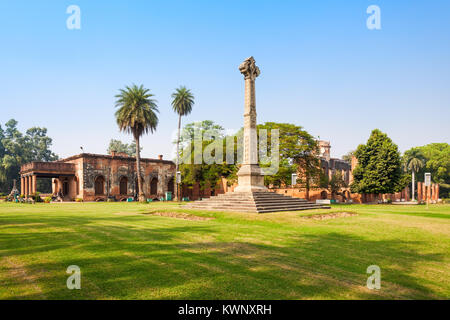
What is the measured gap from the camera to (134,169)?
46875 millimetres

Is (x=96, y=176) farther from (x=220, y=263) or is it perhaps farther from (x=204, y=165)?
(x=220, y=263)

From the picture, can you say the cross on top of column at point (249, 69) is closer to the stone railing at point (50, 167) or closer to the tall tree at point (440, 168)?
the stone railing at point (50, 167)

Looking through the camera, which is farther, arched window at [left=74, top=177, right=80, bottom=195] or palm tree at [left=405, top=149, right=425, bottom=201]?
palm tree at [left=405, top=149, right=425, bottom=201]

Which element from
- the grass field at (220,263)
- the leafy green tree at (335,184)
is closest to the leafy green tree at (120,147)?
the leafy green tree at (335,184)

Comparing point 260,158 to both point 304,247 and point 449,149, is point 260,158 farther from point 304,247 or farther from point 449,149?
point 449,149

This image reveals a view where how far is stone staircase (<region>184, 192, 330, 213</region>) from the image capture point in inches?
683

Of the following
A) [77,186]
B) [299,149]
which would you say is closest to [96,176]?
[77,186]

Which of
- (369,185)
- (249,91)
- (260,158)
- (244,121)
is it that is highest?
(249,91)

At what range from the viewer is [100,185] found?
142 feet

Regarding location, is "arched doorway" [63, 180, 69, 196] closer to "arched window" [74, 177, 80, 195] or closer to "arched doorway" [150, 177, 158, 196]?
"arched window" [74, 177, 80, 195]

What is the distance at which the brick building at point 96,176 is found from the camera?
41438mm

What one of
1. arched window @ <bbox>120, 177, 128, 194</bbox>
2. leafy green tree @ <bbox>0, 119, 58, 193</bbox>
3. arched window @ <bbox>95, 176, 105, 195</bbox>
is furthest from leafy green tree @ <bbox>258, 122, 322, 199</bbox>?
leafy green tree @ <bbox>0, 119, 58, 193</bbox>
